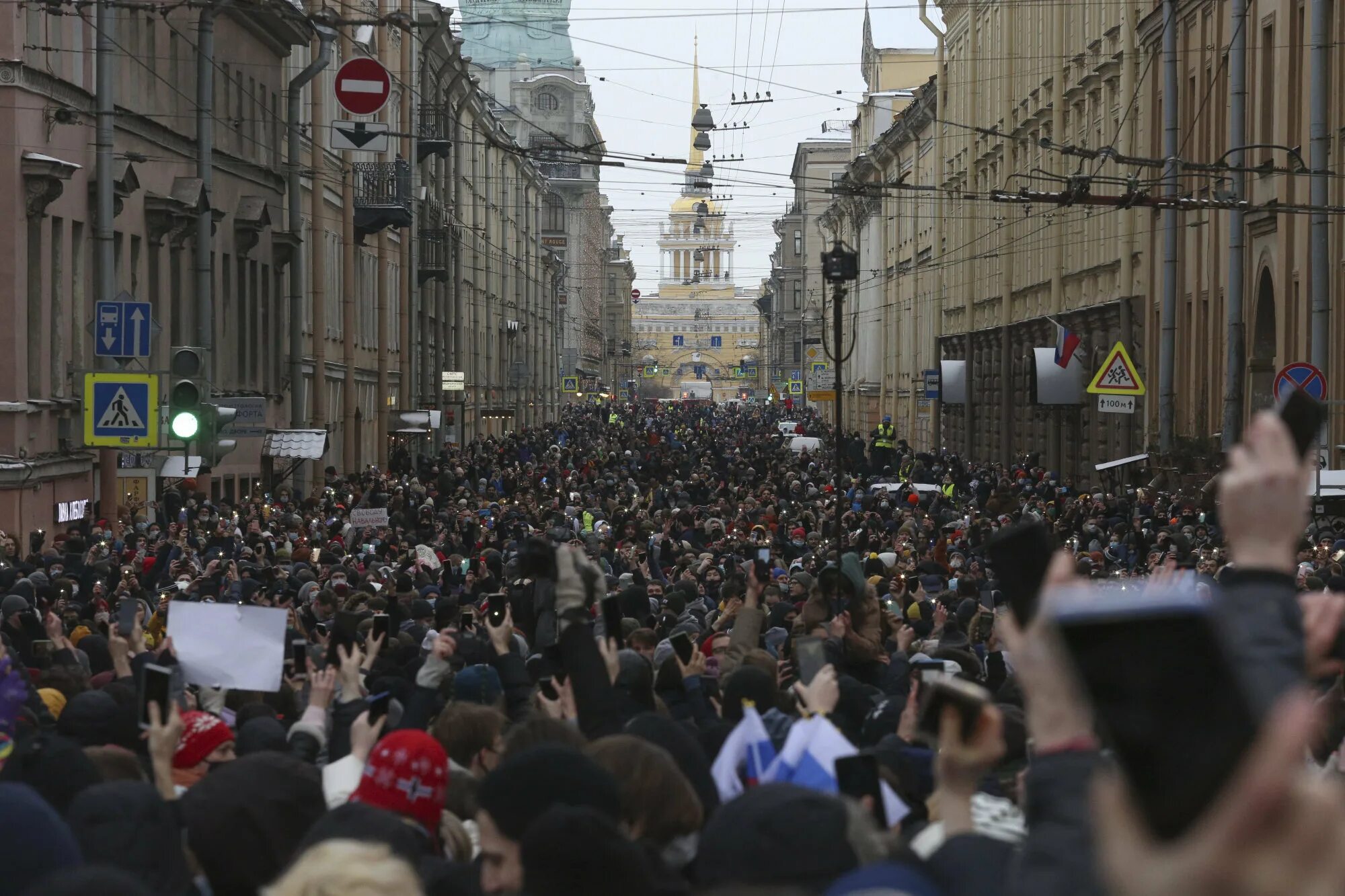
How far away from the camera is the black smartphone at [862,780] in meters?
4.85

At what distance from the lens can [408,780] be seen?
15.6 feet

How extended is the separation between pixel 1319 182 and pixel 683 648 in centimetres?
1531

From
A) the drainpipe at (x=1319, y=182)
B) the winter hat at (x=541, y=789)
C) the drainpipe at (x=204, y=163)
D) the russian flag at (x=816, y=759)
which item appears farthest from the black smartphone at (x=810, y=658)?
the drainpipe at (x=204, y=163)

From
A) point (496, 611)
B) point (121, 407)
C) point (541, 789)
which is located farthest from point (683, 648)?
point (121, 407)

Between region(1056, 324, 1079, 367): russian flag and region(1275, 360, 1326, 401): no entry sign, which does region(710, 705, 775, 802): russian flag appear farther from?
region(1056, 324, 1079, 367): russian flag

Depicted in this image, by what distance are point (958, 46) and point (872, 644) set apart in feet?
169

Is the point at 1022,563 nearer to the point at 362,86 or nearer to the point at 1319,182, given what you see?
the point at 1319,182

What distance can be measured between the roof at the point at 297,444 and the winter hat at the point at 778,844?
96.6ft

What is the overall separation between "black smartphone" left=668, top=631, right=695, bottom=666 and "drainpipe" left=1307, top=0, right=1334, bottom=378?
552 inches

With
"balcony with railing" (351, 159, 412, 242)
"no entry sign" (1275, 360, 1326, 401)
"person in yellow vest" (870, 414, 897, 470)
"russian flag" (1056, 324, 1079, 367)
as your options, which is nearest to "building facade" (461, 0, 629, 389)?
"person in yellow vest" (870, 414, 897, 470)

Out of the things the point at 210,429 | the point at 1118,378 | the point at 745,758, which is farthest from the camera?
the point at 1118,378

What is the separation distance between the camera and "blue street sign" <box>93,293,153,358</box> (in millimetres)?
19375

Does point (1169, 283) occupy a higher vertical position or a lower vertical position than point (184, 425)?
higher

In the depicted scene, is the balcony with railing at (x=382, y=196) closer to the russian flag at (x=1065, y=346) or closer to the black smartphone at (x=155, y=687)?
the russian flag at (x=1065, y=346)
